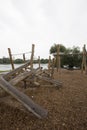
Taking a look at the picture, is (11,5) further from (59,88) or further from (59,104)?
(59,104)

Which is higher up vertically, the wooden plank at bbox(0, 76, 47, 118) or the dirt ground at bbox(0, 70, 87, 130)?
the wooden plank at bbox(0, 76, 47, 118)

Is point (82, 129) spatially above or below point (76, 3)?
below

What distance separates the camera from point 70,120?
2758mm

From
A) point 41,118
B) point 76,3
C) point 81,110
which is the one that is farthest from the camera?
point 76,3

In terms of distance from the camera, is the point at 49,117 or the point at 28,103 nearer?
the point at 28,103

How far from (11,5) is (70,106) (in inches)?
333

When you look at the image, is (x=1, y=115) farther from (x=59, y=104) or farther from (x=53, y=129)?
(x=59, y=104)

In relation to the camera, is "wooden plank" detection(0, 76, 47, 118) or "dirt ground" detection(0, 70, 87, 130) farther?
"wooden plank" detection(0, 76, 47, 118)

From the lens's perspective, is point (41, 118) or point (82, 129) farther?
point (41, 118)

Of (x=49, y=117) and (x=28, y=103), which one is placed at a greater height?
(x=28, y=103)

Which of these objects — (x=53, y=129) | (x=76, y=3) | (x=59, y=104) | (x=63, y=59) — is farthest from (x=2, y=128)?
(x=63, y=59)

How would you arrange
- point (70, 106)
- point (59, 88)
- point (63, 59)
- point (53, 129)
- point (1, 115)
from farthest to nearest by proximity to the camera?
point (63, 59), point (59, 88), point (70, 106), point (1, 115), point (53, 129)

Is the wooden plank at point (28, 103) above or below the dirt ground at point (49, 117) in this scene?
above

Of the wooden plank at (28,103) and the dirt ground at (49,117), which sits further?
the wooden plank at (28,103)
